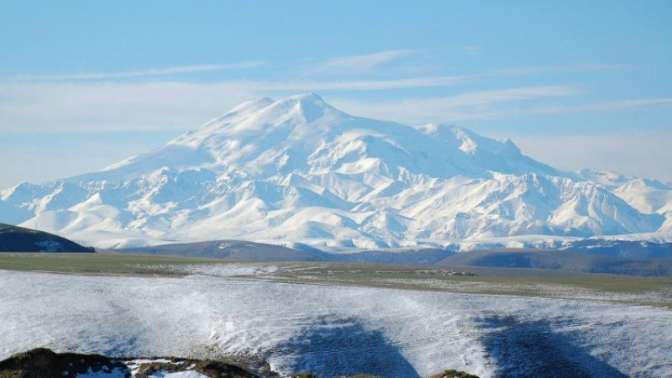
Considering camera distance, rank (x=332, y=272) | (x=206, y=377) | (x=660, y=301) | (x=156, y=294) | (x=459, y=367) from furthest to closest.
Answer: (x=332, y=272)
(x=660, y=301)
(x=156, y=294)
(x=459, y=367)
(x=206, y=377)

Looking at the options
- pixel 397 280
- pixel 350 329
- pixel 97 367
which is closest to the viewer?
pixel 97 367

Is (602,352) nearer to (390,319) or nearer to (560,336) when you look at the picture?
(560,336)

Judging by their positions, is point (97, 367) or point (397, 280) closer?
point (97, 367)

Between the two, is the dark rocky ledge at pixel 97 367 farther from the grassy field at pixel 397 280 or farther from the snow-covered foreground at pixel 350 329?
the grassy field at pixel 397 280

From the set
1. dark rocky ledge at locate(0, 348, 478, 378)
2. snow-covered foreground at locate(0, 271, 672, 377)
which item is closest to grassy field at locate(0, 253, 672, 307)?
snow-covered foreground at locate(0, 271, 672, 377)

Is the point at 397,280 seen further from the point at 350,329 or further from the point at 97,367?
the point at 97,367

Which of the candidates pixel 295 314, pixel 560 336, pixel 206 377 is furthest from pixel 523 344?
pixel 206 377

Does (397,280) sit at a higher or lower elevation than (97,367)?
higher

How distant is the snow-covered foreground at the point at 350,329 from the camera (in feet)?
209

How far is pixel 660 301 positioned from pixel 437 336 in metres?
32.0

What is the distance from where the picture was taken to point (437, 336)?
6838cm

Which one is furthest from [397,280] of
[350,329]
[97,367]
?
[97,367]

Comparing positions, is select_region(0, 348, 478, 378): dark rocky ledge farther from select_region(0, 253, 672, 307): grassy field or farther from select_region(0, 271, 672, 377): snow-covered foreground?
select_region(0, 253, 672, 307): grassy field

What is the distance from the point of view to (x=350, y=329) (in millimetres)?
69938
